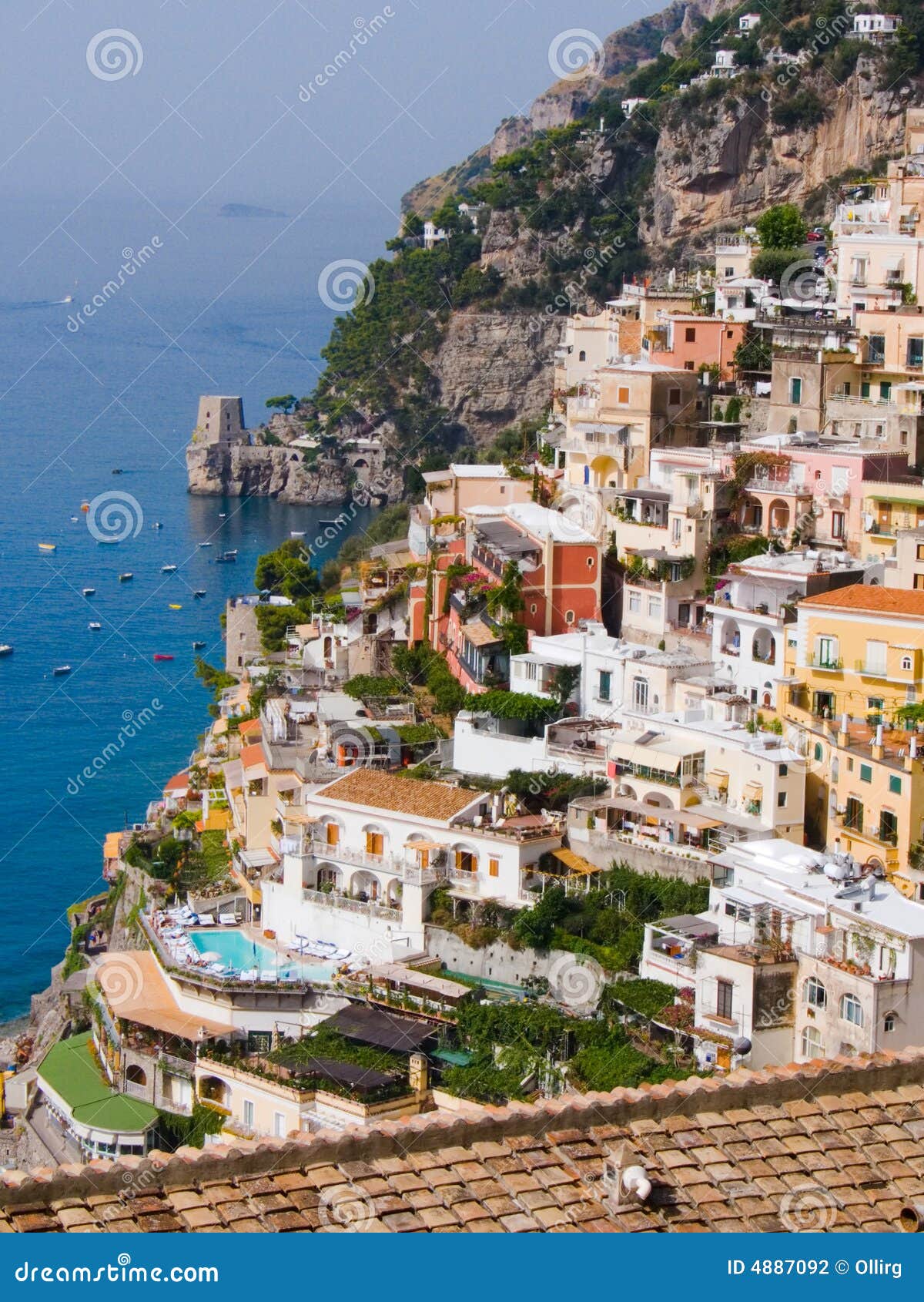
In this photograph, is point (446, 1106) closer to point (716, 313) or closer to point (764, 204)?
point (716, 313)

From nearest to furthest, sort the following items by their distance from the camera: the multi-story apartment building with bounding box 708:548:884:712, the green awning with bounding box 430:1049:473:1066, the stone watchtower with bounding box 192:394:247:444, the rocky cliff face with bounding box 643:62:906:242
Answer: the green awning with bounding box 430:1049:473:1066 → the multi-story apartment building with bounding box 708:548:884:712 → the rocky cliff face with bounding box 643:62:906:242 → the stone watchtower with bounding box 192:394:247:444

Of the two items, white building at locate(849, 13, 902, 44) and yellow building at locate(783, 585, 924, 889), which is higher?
white building at locate(849, 13, 902, 44)

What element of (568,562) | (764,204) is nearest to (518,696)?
(568,562)

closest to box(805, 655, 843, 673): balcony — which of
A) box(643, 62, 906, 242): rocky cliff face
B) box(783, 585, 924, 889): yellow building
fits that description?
box(783, 585, 924, 889): yellow building

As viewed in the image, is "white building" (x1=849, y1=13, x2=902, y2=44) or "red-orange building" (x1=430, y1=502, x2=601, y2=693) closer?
"red-orange building" (x1=430, y1=502, x2=601, y2=693)

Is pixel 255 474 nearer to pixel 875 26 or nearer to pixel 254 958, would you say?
pixel 875 26

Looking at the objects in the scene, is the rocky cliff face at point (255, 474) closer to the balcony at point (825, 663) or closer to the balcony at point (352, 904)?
the balcony at point (352, 904)

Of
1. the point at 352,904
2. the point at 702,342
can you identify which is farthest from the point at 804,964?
the point at 702,342

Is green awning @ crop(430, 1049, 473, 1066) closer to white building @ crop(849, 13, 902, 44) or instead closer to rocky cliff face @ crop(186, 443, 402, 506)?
white building @ crop(849, 13, 902, 44)
